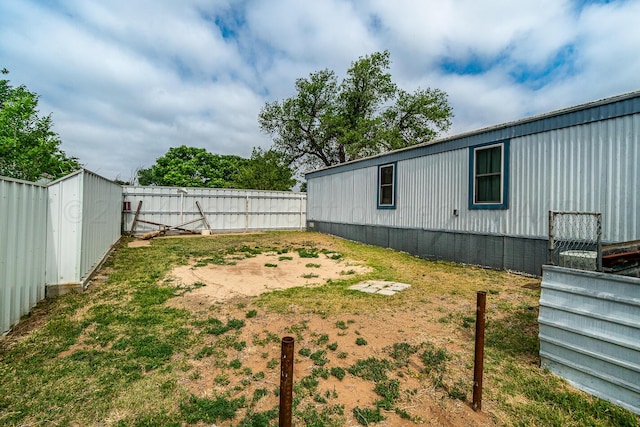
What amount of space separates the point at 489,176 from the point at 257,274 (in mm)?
5897

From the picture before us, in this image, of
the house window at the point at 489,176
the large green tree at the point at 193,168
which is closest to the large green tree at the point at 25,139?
the house window at the point at 489,176

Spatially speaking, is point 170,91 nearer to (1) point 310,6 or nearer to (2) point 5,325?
(1) point 310,6

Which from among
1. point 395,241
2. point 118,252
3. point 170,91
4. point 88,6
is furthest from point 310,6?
point 170,91

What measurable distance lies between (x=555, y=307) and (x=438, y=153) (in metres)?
6.43

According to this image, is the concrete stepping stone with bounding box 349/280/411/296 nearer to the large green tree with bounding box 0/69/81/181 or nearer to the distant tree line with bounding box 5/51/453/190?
the large green tree with bounding box 0/69/81/181

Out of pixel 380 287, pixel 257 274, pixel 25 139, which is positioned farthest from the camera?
pixel 25 139

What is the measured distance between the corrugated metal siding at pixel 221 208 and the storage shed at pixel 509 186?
21.5 ft

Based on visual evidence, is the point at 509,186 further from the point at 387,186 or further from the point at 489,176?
the point at 387,186

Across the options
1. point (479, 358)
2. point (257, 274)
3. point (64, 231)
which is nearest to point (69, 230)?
point (64, 231)

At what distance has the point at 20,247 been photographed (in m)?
3.58

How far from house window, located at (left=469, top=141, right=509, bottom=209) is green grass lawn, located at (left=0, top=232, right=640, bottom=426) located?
2694 mm

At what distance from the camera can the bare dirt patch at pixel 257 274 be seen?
16.6ft

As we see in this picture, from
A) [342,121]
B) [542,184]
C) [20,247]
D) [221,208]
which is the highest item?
[342,121]

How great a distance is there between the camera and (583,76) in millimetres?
11336
